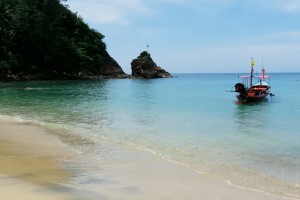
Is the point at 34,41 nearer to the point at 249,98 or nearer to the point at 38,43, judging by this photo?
the point at 38,43

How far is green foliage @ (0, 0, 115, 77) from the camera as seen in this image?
59812 millimetres

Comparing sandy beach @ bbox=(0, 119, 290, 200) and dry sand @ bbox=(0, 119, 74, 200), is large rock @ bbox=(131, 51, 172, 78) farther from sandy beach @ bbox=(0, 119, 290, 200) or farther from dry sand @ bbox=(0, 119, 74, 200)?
sandy beach @ bbox=(0, 119, 290, 200)

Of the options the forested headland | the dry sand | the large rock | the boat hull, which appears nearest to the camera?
the dry sand

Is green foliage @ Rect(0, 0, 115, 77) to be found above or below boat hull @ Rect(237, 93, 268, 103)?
above

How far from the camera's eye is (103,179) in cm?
763

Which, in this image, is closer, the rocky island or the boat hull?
the boat hull

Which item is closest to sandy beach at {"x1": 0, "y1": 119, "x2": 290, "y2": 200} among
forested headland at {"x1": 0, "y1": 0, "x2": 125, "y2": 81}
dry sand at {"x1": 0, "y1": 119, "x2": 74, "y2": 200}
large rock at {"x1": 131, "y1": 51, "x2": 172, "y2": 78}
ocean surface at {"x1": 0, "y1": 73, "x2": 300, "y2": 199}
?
dry sand at {"x1": 0, "y1": 119, "x2": 74, "y2": 200}

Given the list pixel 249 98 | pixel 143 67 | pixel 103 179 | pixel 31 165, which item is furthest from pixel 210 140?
pixel 143 67

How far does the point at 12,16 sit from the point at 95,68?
1275 inches

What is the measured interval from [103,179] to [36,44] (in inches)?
2401

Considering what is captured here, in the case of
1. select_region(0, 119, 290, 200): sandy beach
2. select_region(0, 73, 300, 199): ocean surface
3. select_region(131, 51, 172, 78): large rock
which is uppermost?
select_region(131, 51, 172, 78): large rock

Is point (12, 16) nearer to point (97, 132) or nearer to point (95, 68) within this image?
point (95, 68)

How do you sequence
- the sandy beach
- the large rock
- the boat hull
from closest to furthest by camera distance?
the sandy beach, the boat hull, the large rock

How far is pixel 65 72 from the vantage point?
73188 mm
